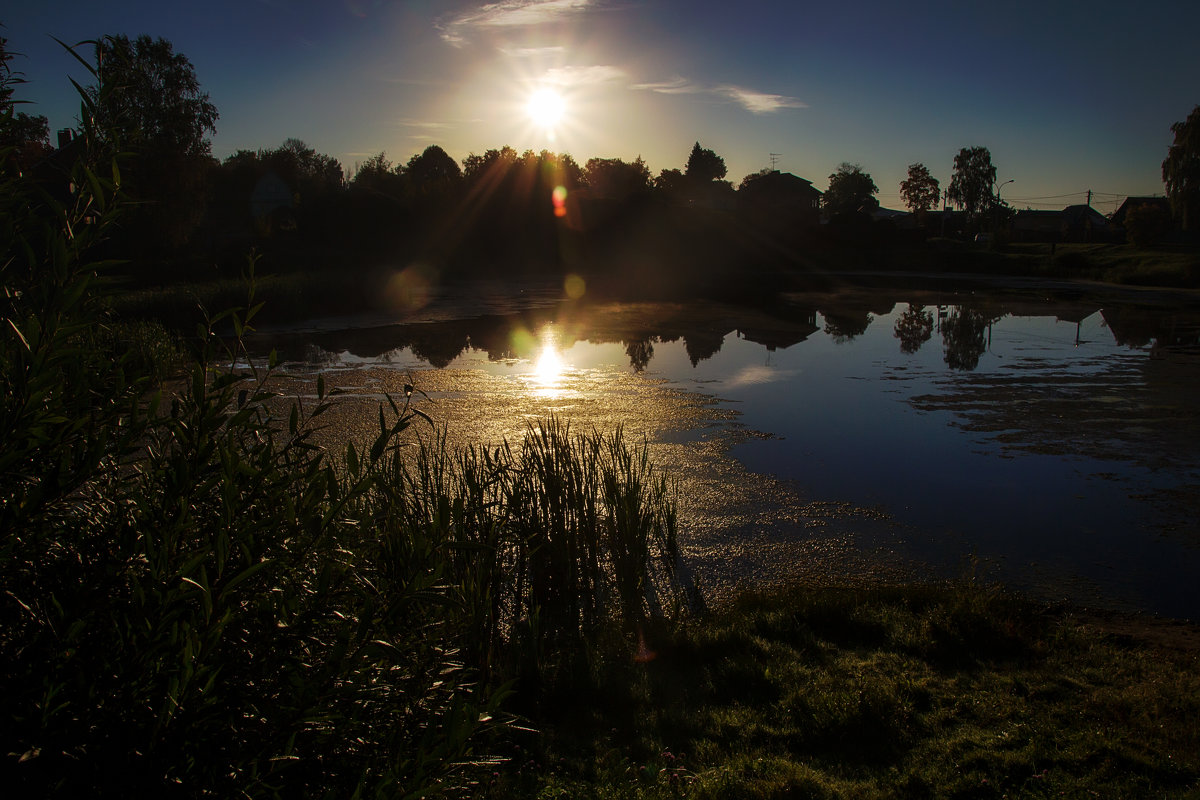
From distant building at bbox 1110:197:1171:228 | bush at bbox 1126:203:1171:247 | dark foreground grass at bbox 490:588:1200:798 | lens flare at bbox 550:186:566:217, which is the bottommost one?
dark foreground grass at bbox 490:588:1200:798

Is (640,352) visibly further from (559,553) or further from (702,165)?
(702,165)

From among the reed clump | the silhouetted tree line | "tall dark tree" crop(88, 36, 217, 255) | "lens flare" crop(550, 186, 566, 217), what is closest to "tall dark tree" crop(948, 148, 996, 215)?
the silhouetted tree line

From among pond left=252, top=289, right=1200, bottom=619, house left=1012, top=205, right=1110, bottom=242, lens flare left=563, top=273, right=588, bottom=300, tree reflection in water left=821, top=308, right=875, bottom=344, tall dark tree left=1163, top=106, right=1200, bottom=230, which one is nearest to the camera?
pond left=252, top=289, right=1200, bottom=619

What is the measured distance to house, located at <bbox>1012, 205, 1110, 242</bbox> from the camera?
67.1m

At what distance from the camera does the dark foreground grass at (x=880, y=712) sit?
357cm

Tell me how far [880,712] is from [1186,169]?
73.3 meters

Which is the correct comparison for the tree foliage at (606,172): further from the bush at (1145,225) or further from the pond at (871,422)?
the pond at (871,422)

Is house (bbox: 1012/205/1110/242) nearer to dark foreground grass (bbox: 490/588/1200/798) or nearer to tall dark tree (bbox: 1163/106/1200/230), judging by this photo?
tall dark tree (bbox: 1163/106/1200/230)

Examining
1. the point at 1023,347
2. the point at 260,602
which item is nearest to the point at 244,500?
the point at 260,602

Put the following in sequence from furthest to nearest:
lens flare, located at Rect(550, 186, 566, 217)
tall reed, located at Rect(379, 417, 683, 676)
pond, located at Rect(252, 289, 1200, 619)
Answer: lens flare, located at Rect(550, 186, 566, 217) → pond, located at Rect(252, 289, 1200, 619) → tall reed, located at Rect(379, 417, 683, 676)

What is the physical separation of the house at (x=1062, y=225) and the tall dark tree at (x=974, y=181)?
4.24 m

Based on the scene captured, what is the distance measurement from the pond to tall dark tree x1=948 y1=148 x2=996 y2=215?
68.0m

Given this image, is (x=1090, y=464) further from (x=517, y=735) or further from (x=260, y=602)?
(x=260, y=602)

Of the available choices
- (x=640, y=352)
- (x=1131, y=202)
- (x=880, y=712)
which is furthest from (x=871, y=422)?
(x=1131, y=202)
